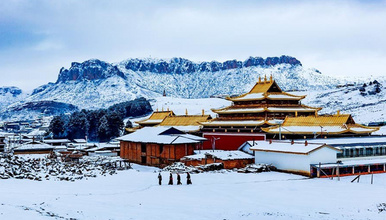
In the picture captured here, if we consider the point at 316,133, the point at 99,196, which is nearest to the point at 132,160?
the point at 316,133

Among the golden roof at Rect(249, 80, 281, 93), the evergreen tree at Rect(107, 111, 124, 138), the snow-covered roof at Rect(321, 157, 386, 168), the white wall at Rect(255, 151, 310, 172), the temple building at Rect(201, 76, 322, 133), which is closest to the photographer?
the white wall at Rect(255, 151, 310, 172)

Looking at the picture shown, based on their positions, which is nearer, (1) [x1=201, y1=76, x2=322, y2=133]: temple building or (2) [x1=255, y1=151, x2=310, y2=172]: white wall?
(2) [x1=255, y1=151, x2=310, y2=172]: white wall

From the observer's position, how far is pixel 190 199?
26.9 metres

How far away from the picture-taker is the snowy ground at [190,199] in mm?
20672

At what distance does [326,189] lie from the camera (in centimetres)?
3381

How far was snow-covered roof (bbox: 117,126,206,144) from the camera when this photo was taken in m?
55.5

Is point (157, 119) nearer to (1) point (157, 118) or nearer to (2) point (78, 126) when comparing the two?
(1) point (157, 118)

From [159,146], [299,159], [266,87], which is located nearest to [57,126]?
[266,87]

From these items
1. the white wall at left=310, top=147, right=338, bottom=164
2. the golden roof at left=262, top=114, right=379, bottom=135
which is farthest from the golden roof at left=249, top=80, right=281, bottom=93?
the white wall at left=310, top=147, right=338, bottom=164

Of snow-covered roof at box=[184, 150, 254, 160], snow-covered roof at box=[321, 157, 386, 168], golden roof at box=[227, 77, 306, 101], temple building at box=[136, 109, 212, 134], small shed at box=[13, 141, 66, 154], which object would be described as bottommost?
small shed at box=[13, 141, 66, 154]

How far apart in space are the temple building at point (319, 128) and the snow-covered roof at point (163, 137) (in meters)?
10.8

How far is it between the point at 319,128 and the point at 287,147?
515 inches

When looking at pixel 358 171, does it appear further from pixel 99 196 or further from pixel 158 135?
pixel 99 196

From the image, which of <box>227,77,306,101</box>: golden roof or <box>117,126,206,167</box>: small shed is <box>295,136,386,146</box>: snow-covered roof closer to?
<box>117,126,206,167</box>: small shed
